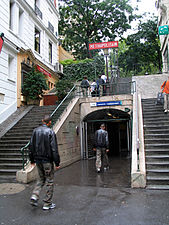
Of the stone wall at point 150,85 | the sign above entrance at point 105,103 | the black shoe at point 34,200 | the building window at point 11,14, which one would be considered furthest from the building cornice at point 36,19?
the black shoe at point 34,200

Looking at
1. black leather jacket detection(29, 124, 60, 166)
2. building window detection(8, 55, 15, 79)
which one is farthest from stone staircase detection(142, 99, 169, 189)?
building window detection(8, 55, 15, 79)

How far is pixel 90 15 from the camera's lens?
87.2 feet

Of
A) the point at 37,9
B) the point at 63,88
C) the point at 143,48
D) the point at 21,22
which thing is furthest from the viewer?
the point at 143,48

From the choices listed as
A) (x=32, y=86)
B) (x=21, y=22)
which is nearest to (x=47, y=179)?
(x=32, y=86)

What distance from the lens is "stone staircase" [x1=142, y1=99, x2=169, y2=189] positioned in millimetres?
5820

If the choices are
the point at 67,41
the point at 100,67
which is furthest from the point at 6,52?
the point at 67,41

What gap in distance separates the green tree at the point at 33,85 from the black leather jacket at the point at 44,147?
9.42 meters

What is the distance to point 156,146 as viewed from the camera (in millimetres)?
7348

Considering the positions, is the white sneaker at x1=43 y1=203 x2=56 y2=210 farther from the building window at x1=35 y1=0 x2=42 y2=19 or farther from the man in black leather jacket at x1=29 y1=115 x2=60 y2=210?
the building window at x1=35 y1=0 x2=42 y2=19

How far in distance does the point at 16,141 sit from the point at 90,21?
22.3m

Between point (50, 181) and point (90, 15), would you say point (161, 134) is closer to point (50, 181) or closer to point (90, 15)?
point (50, 181)

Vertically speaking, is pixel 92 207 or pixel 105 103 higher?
pixel 105 103

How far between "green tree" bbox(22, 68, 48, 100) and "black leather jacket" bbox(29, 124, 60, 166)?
942cm

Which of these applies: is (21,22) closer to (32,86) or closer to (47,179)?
(32,86)
